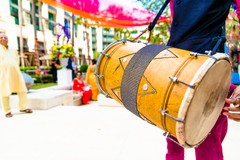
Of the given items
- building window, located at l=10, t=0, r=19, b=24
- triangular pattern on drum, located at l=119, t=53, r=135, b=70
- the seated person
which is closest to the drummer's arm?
triangular pattern on drum, located at l=119, t=53, r=135, b=70

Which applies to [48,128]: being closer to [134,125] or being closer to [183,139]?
Result: [134,125]

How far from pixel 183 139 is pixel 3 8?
20187 mm

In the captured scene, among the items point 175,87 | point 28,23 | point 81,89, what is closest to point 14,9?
point 28,23

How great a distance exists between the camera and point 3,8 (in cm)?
1783

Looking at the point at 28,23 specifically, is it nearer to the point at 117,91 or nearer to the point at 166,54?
the point at 117,91

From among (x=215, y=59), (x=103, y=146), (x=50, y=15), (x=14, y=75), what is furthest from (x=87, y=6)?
(x=50, y=15)

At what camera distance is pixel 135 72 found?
40.4 inches

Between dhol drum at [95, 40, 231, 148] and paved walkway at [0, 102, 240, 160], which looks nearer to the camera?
dhol drum at [95, 40, 231, 148]

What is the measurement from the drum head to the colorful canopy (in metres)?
3.89

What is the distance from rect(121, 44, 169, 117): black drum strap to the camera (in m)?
1.01

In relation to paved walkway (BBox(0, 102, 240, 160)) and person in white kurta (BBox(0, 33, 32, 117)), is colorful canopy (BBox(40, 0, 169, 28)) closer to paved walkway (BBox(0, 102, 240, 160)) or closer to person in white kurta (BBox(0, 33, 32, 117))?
person in white kurta (BBox(0, 33, 32, 117))

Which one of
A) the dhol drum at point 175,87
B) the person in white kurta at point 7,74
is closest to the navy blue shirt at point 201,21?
the dhol drum at point 175,87

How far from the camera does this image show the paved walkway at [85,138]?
212 cm

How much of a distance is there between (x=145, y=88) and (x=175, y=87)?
14 centimetres
